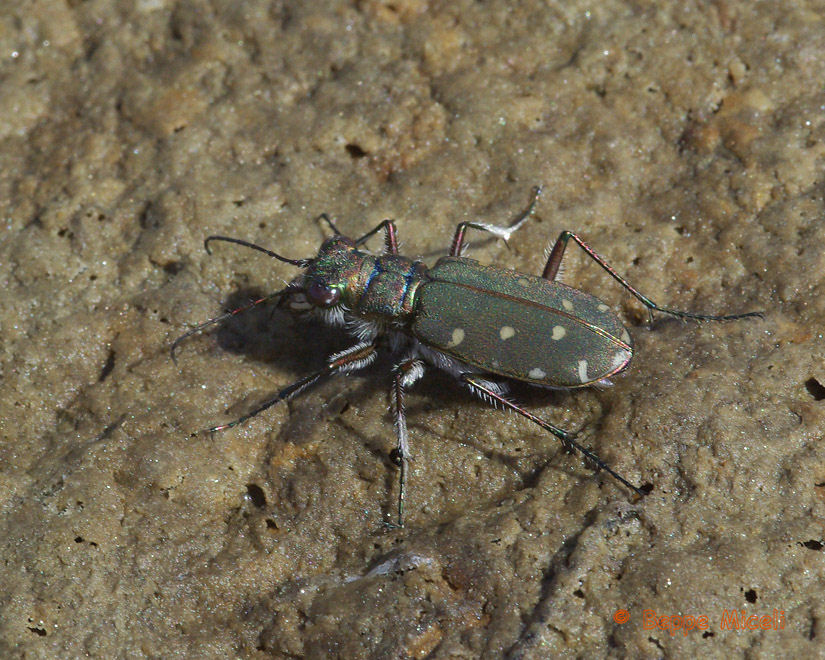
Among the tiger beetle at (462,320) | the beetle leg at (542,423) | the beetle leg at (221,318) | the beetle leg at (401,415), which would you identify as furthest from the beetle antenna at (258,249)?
the beetle leg at (542,423)

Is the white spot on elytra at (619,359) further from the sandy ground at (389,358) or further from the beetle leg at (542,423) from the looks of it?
the beetle leg at (542,423)

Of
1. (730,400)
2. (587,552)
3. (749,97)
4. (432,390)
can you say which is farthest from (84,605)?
(749,97)

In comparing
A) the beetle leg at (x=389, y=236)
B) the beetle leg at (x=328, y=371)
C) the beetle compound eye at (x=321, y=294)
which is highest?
the beetle leg at (x=389, y=236)

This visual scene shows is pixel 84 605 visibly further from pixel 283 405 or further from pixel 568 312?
pixel 568 312

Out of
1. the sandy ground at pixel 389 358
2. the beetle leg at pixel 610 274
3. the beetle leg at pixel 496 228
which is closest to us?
the sandy ground at pixel 389 358

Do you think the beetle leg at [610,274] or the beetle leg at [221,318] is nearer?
the beetle leg at [610,274]

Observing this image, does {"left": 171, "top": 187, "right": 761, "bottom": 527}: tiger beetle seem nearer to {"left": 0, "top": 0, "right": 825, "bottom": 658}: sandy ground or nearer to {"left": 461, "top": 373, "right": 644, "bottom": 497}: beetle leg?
{"left": 461, "top": 373, "right": 644, "bottom": 497}: beetle leg

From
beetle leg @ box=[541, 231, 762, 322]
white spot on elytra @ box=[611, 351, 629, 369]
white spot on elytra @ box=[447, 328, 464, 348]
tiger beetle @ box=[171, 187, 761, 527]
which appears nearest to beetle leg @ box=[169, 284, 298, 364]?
tiger beetle @ box=[171, 187, 761, 527]
